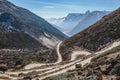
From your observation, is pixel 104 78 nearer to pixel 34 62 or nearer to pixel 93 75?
pixel 93 75

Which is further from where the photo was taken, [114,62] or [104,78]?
[114,62]

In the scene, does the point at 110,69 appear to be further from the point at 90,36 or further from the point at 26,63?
the point at 90,36

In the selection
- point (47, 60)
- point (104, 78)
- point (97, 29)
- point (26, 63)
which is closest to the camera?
point (104, 78)

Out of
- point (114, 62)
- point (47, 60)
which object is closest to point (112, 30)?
point (47, 60)

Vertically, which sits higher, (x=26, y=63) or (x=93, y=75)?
(x=93, y=75)

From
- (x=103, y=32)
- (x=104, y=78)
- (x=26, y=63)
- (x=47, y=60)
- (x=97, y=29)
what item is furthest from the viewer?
(x=97, y=29)

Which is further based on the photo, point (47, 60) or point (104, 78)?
point (47, 60)

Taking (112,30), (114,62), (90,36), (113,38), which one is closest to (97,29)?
(90,36)

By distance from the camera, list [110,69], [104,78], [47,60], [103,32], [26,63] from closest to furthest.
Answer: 1. [104,78]
2. [110,69]
3. [26,63]
4. [47,60]
5. [103,32]

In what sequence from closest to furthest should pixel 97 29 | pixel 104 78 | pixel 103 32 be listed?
pixel 104 78, pixel 103 32, pixel 97 29
